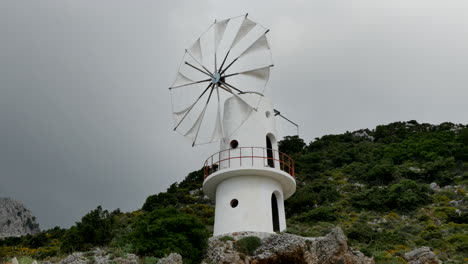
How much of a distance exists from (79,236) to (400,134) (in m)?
50.1

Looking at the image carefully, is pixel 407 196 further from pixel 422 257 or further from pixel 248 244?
pixel 248 244

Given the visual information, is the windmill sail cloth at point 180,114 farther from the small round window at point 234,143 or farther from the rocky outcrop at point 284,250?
the rocky outcrop at point 284,250

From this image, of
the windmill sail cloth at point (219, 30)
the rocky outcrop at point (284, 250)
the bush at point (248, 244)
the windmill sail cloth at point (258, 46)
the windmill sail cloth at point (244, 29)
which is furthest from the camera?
the windmill sail cloth at point (219, 30)

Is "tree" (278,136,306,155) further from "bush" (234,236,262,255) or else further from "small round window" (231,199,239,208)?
"bush" (234,236,262,255)

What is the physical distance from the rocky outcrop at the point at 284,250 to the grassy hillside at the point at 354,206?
974 mm

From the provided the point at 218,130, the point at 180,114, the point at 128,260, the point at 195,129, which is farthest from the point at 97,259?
the point at 180,114

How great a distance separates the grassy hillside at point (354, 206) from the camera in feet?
77.1

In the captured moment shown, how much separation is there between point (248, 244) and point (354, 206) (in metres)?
23.3

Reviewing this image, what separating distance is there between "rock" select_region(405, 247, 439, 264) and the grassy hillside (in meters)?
0.84

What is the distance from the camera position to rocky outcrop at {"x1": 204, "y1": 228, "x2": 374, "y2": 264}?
22.1 meters

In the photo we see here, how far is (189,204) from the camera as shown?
48000mm

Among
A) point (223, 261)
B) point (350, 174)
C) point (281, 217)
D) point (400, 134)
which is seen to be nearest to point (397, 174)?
point (350, 174)

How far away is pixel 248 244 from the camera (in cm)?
2269

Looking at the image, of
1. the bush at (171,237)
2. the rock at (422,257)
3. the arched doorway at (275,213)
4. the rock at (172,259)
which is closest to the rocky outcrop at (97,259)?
the bush at (171,237)
